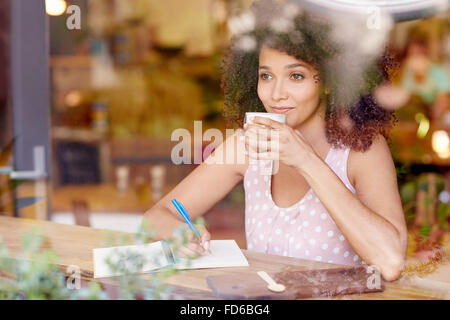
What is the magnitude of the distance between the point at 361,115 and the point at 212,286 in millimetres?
869

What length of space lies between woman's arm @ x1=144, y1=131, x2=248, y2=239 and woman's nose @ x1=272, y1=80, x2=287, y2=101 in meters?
0.30

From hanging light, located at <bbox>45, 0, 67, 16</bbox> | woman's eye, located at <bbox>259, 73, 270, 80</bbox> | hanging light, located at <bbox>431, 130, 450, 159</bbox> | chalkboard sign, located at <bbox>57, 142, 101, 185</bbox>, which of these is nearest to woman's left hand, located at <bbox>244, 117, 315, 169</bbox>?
woman's eye, located at <bbox>259, 73, 270, 80</bbox>

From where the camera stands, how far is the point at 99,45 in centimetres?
576

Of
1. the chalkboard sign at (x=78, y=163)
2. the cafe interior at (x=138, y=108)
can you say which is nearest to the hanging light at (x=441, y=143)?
the cafe interior at (x=138, y=108)

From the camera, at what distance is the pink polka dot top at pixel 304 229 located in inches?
60.7

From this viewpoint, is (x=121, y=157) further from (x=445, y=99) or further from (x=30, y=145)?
(x=445, y=99)

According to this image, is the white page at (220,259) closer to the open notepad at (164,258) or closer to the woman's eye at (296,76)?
the open notepad at (164,258)

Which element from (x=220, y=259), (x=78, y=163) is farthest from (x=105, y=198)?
(x=220, y=259)

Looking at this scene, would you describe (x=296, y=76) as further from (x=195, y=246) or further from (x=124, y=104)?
(x=124, y=104)

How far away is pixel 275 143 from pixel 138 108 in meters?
4.86

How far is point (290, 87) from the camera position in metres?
1.59

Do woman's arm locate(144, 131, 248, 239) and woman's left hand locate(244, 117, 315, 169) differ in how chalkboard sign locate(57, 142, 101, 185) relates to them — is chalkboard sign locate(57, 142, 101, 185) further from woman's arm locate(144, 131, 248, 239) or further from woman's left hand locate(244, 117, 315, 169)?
woman's left hand locate(244, 117, 315, 169)

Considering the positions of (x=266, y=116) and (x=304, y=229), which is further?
(x=304, y=229)
